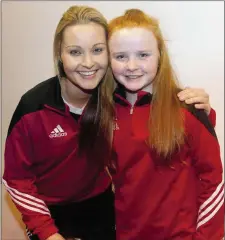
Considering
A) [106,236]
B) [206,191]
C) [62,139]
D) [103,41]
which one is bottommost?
[106,236]

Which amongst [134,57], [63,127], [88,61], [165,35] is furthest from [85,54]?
[165,35]

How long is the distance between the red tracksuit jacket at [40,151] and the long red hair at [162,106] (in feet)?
0.85

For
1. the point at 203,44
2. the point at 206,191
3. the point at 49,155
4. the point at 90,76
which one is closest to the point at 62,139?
the point at 49,155

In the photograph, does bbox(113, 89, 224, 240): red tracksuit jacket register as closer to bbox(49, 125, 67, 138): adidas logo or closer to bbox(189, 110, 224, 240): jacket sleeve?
bbox(189, 110, 224, 240): jacket sleeve

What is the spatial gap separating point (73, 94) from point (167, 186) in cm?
40

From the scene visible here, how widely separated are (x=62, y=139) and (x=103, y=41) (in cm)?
33

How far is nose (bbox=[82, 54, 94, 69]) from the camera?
1.01m

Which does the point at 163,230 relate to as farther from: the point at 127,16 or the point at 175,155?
the point at 127,16

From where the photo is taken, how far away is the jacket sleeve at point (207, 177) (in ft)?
3.25

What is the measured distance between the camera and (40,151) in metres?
1.16

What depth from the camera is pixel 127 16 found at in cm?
102

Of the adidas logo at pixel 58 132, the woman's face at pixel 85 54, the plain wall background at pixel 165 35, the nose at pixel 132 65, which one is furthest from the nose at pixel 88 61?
the plain wall background at pixel 165 35

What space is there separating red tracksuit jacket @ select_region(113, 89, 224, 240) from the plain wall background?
1.50 feet

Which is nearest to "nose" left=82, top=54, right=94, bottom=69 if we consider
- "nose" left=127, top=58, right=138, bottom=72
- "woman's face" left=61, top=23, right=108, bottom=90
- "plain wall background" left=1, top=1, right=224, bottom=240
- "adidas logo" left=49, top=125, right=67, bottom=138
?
"woman's face" left=61, top=23, right=108, bottom=90
